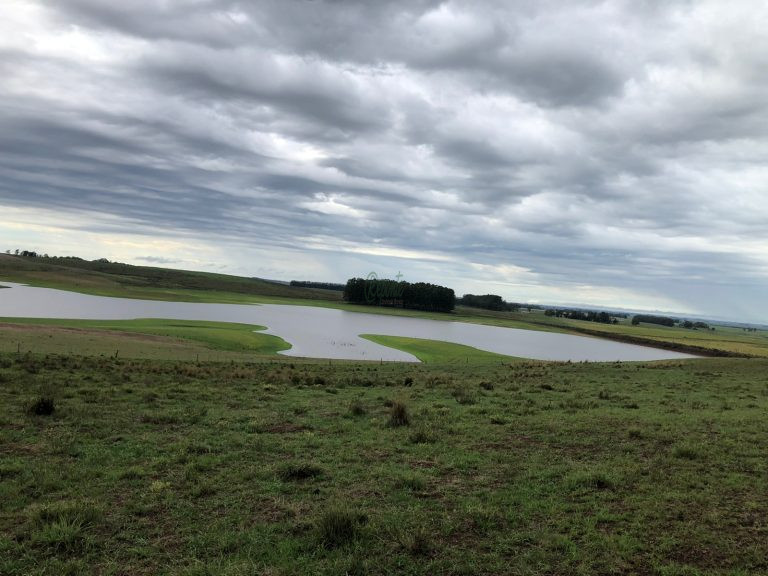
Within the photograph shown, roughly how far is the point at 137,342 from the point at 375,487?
38503 millimetres

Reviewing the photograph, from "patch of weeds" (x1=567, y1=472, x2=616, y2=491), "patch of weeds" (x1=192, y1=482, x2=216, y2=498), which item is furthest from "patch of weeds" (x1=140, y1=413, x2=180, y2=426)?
"patch of weeds" (x1=567, y1=472, x2=616, y2=491)

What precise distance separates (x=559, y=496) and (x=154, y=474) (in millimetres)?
7171

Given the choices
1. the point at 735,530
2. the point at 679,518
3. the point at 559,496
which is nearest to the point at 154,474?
the point at 559,496

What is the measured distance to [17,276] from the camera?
563ft

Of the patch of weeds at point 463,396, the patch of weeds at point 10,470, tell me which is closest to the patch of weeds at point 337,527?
the patch of weeds at point 10,470

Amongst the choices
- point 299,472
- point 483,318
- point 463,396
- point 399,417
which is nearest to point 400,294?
point 483,318

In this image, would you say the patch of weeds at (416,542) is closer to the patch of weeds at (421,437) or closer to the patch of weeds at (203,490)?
the patch of weeds at (203,490)

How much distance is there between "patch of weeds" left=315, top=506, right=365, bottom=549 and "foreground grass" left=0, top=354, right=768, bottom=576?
0.7 inches

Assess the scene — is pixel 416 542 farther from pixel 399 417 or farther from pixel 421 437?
pixel 399 417

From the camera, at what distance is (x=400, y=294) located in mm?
179250

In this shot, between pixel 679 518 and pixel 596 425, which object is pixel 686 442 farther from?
pixel 679 518

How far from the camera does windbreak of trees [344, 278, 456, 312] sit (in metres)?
175

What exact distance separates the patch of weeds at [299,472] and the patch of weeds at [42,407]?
319 inches

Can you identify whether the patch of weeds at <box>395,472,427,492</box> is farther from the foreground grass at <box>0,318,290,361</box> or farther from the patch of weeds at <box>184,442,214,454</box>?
the foreground grass at <box>0,318,290,361</box>
